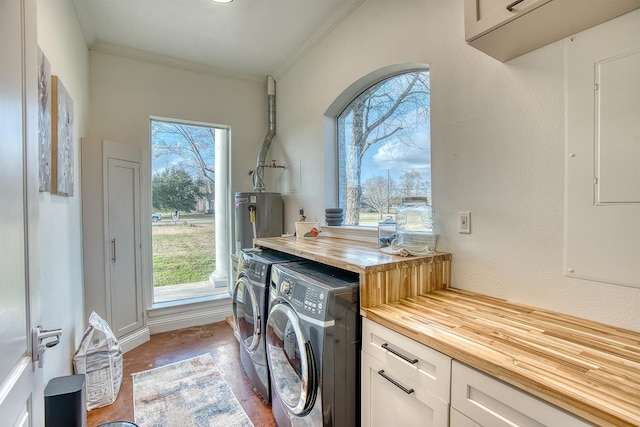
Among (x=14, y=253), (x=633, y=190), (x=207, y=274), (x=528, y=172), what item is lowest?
(x=207, y=274)

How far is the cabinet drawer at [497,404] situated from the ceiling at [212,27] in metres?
2.55

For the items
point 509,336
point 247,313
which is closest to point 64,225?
point 247,313

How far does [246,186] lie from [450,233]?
2659 mm

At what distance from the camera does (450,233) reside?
67.7 inches

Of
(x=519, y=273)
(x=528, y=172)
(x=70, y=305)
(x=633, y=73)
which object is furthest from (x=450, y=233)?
(x=70, y=305)

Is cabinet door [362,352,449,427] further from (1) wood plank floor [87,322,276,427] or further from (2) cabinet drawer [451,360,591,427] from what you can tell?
(1) wood plank floor [87,322,276,427]

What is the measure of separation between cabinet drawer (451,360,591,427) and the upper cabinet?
4.11 ft

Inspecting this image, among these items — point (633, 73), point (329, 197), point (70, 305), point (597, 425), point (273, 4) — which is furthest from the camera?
point (329, 197)

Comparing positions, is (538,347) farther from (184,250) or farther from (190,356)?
(184,250)

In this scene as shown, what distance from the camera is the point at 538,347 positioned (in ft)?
3.22

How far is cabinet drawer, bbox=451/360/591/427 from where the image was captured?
78 centimetres

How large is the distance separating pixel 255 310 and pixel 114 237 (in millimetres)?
1707

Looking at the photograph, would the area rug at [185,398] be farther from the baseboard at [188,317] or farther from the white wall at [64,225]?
the baseboard at [188,317]

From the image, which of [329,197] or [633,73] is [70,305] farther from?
[633,73]
